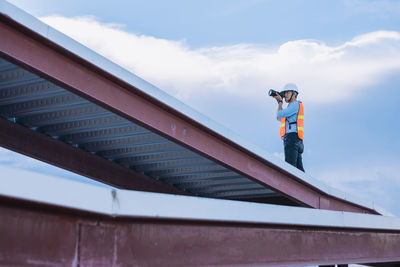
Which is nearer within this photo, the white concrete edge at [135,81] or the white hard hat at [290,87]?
the white concrete edge at [135,81]

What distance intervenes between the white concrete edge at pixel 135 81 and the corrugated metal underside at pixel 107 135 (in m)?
1.12

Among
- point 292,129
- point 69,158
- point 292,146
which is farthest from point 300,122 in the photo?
point 69,158

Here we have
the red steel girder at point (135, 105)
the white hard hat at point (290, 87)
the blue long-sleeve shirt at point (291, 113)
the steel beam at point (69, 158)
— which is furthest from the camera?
the white hard hat at point (290, 87)

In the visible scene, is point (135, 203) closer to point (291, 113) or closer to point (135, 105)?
point (135, 105)

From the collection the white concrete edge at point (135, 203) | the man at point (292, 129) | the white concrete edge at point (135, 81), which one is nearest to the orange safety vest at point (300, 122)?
the man at point (292, 129)

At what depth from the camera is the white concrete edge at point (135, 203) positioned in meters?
3.42

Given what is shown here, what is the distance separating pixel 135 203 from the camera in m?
4.17

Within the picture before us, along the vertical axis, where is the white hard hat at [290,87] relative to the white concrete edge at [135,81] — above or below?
above

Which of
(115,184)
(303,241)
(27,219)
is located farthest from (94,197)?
(115,184)

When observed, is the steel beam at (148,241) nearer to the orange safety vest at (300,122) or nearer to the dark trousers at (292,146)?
the dark trousers at (292,146)

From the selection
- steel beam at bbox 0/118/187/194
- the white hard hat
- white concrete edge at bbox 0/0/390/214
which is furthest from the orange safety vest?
steel beam at bbox 0/118/187/194

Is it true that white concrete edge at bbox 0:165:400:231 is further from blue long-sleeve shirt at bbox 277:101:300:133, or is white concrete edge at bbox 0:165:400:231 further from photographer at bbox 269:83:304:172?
blue long-sleeve shirt at bbox 277:101:300:133

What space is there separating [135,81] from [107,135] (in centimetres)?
231

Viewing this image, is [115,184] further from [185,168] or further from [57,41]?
[57,41]
